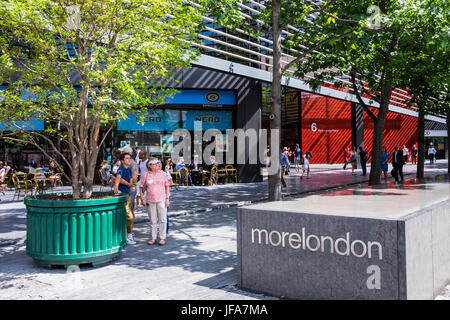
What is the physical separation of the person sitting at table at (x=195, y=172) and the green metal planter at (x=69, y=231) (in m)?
12.1

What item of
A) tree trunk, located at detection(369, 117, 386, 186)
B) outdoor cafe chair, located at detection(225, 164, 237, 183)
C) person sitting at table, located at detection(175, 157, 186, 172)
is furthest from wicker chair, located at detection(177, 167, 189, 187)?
tree trunk, located at detection(369, 117, 386, 186)

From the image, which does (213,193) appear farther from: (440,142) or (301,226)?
(440,142)

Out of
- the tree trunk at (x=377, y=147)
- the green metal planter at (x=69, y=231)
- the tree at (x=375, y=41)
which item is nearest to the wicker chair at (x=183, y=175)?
the tree at (x=375, y=41)

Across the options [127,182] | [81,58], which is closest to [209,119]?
[127,182]

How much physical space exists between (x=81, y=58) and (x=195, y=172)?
496 inches

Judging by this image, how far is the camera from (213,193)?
15125 mm

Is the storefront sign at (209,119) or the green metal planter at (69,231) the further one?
the storefront sign at (209,119)

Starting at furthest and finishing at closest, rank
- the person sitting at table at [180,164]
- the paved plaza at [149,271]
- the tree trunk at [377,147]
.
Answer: the person sitting at table at [180,164] < the tree trunk at [377,147] < the paved plaza at [149,271]

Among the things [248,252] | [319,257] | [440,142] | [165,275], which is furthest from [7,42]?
[440,142]

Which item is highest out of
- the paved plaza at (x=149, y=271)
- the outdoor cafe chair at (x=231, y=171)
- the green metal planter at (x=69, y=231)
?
the outdoor cafe chair at (x=231, y=171)

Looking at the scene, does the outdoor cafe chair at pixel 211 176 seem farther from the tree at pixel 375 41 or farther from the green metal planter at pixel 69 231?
the green metal planter at pixel 69 231

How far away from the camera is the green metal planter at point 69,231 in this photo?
5.39 m

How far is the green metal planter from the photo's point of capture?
5395mm
